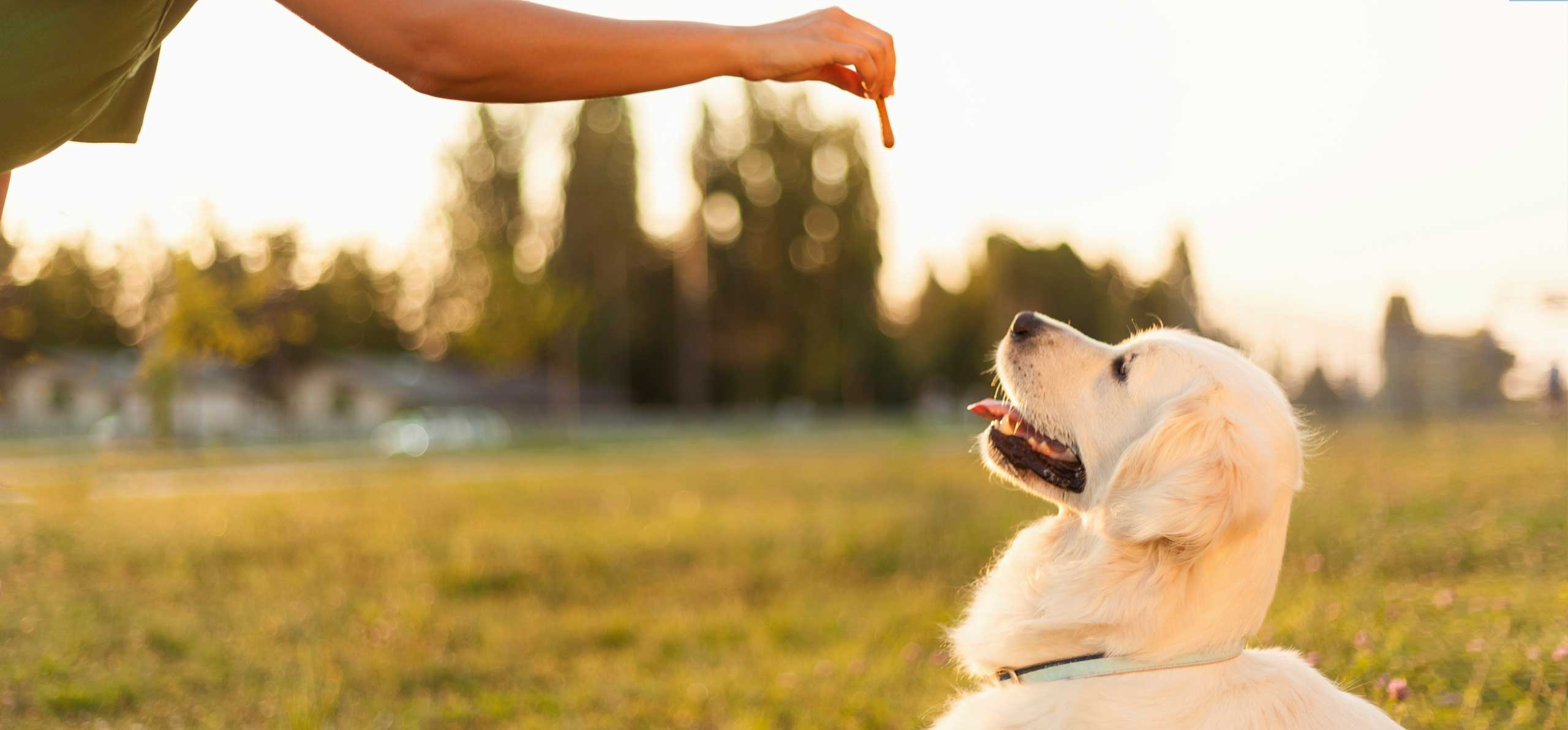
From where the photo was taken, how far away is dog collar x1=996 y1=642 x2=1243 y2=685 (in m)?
2.61

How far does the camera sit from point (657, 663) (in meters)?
5.99

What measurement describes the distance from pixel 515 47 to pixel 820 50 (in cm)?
53

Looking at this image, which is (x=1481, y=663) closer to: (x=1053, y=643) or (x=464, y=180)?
(x=1053, y=643)

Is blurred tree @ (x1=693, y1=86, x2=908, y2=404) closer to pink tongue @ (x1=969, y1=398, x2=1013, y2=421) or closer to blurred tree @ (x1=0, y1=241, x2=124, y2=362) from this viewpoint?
blurred tree @ (x1=0, y1=241, x2=124, y2=362)

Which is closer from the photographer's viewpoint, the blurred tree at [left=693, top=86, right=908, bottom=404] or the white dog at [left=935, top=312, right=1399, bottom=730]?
the white dog at [left=935, top=312, right=1399, bottom=730]

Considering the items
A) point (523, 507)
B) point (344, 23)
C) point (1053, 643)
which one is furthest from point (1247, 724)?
point (523, 507)

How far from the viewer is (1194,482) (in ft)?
8.51

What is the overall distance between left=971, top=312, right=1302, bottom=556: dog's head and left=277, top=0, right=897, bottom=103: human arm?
1.31 metres

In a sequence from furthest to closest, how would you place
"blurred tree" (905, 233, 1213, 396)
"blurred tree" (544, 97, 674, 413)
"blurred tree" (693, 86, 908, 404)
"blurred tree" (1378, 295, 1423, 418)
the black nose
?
"blurred tree" (693, 86, 908, 404) → "blurred tree" (544, 97, 674, 413) → "blurred tree" (1378, 295, 1423, 418) → "blurred tree" (905, 233, 1213, 396) → the black nose

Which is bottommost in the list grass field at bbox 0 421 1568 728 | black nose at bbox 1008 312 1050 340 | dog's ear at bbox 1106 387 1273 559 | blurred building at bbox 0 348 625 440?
blurred building at bbox 0 348 625 440

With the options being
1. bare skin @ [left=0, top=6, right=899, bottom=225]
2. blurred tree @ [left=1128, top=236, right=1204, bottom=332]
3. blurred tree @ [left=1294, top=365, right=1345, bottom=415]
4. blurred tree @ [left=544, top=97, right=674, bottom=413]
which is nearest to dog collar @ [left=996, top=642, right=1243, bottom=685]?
bare skin @ [left=0, top=6, right=899, bottom=225]

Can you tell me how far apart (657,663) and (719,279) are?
49.3m

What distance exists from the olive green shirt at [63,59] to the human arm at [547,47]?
309 mm

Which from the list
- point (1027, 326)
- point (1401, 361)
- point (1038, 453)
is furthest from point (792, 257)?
point (1038, 453)
